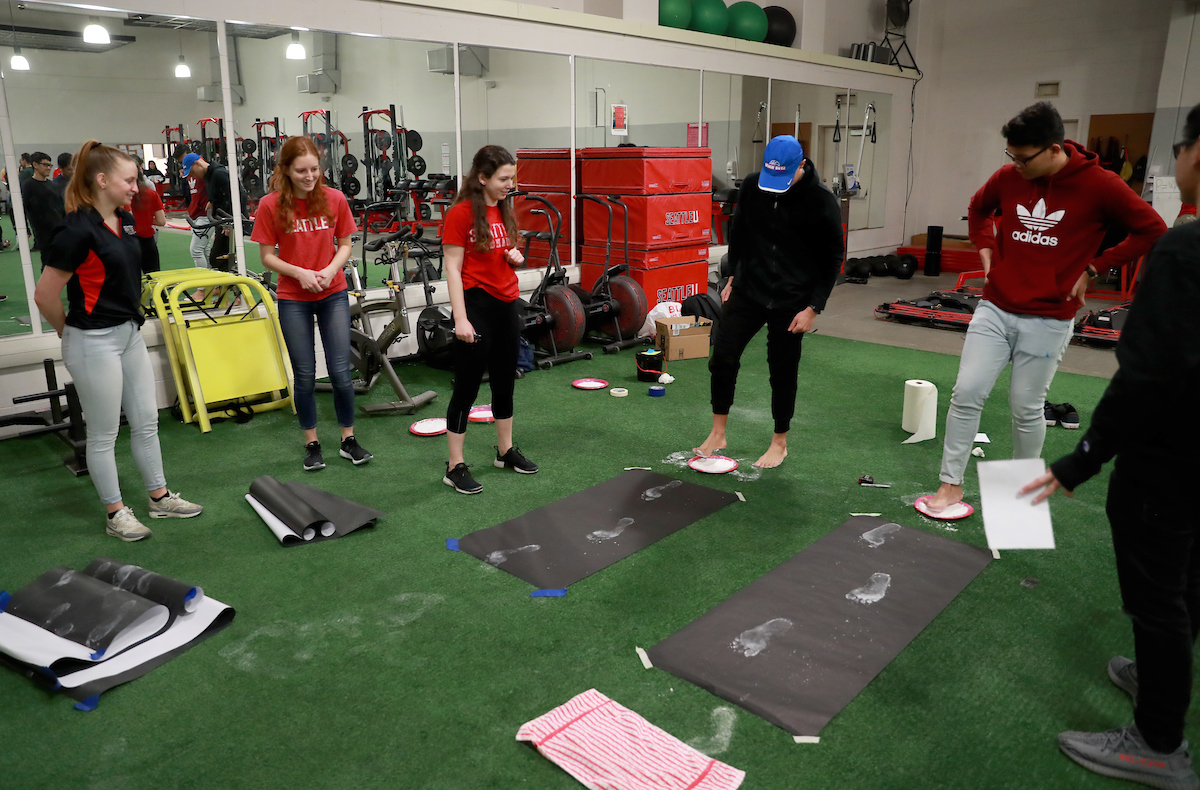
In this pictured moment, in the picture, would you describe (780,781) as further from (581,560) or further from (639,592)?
(581,560)

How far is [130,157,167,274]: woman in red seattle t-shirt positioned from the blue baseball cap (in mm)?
3967

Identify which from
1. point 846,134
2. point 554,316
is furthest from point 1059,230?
point 846,134

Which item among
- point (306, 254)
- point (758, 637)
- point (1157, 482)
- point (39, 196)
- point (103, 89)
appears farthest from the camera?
point (103, 89)

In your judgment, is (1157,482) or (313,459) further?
(313,459)

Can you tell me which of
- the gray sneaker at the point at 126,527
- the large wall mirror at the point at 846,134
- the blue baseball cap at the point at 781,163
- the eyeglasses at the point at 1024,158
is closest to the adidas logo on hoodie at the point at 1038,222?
the eyeglasses at the point at 1024,158

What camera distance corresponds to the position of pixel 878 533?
3248 mm

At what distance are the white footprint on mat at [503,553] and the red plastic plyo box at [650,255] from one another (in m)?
4.08

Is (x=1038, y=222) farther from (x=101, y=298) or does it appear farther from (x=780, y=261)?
(x=101, y=298)

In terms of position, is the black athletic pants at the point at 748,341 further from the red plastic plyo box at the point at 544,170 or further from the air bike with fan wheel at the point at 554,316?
the red plastic plyo box at the point at 544,170

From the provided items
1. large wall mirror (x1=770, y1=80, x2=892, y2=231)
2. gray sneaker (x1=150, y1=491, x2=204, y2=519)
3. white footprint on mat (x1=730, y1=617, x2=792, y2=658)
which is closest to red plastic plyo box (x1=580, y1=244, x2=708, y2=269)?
large wall mirror (x1=770, y1=80, x2=892, y2=231)

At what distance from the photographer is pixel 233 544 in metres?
3.24

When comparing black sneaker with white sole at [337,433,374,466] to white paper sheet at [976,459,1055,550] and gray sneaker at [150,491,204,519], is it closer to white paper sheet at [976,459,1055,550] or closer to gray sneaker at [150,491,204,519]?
gray sneaker at [150,491,204,519]

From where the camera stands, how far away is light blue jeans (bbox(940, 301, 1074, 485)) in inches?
114

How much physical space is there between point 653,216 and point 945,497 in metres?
4.04
